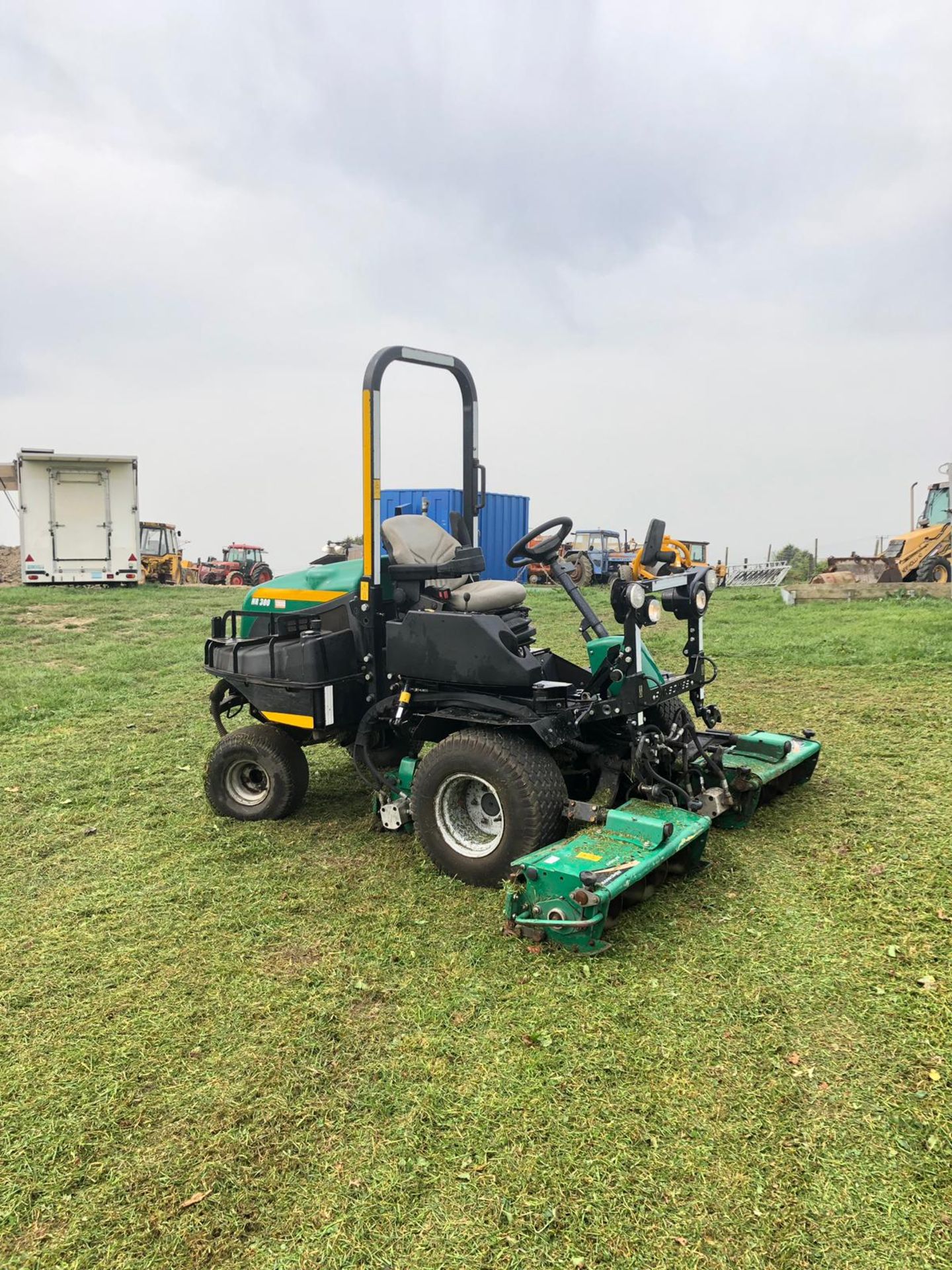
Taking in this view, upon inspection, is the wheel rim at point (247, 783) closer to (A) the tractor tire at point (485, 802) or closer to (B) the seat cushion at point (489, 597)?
(A) the tractor tire at point (485, 802)

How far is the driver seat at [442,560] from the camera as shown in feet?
14.8

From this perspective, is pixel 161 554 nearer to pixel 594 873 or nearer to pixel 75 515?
pixel 75 515

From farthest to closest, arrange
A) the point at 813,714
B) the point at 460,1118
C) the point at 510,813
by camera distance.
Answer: the point at 813,714 → the point at 510,813 → the point at 460,1118

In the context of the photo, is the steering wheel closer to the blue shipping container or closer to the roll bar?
the roll bar

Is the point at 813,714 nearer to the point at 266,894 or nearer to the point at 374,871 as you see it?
the point at 374,871

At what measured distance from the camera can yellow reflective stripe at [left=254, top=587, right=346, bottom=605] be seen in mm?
4883

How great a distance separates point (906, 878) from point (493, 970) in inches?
78.9

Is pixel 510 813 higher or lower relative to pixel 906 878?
higher

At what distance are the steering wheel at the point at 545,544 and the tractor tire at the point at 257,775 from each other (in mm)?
1728

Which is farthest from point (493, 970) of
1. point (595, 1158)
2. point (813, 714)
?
point (813, 714)

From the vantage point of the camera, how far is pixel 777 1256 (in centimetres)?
201

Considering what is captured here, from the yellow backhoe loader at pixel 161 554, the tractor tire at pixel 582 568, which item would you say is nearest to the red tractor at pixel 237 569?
the yellow backhoe loader at pixel 161 554

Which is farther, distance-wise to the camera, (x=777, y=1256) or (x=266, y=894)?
(x=266, y=894)

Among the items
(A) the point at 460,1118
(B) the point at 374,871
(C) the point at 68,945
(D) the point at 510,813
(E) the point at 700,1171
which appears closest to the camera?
(E) the point at 700,1171
